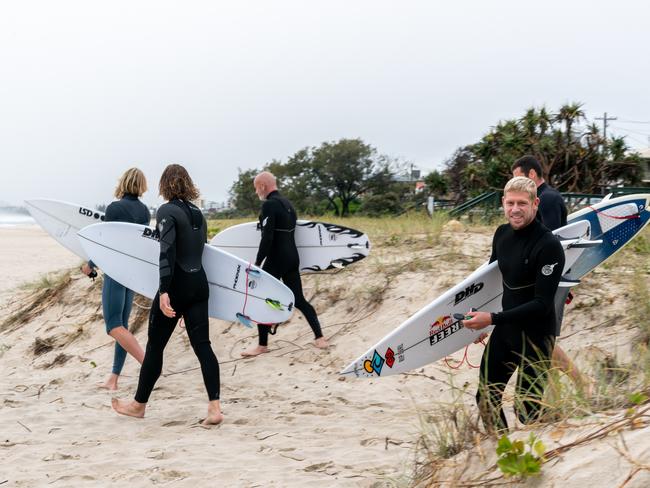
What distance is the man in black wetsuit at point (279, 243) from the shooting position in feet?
20.9

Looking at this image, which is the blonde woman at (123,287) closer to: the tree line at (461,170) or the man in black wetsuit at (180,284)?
the man in black wetsuit at (180,284)

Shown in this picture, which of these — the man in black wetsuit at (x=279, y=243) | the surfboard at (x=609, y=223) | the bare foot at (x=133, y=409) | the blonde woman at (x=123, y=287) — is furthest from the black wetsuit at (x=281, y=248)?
the surfboard at (x=609, y=223)

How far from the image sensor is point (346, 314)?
7207 millimetres

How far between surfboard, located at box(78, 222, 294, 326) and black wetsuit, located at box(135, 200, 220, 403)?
86 cm

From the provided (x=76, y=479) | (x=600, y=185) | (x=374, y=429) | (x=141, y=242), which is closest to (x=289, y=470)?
(x=374, y=429)

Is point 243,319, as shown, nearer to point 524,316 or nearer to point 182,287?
point 182,287

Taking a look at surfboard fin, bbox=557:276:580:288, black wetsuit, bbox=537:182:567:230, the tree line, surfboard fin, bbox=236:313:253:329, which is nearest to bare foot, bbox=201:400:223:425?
surfboard fin, bbox=236:313:253:329

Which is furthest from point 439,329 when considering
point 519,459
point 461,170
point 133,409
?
point 461,170

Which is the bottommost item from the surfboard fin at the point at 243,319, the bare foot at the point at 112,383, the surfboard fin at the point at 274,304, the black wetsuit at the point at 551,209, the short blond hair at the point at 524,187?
the bare foot at the point at 112,383

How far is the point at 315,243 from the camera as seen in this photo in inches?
292

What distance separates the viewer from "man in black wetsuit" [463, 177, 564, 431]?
311 centimetres

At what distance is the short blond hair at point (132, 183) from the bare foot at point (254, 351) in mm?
1979

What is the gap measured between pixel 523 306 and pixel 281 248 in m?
3.59

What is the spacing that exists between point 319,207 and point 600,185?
27.6 metres
